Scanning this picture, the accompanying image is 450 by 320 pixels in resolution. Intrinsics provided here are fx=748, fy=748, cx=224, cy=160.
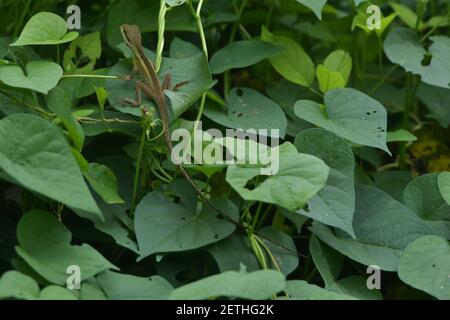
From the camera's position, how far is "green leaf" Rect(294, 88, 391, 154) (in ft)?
4.32

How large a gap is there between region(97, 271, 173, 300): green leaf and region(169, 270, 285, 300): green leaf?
0.09 m

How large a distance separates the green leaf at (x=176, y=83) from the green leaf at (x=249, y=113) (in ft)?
0.28

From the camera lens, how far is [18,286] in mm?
1018

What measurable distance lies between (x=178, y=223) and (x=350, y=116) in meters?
0.39

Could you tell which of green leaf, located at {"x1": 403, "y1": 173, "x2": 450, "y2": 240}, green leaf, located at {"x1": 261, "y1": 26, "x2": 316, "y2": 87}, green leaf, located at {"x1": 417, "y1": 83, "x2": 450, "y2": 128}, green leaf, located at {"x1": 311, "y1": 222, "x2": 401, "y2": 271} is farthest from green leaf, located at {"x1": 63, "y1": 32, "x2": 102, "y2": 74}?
green leaf, located at {"x1": 417, "y1": 83, "x2": 450, "y2": 128}

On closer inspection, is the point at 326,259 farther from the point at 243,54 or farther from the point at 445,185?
the point at 243,54

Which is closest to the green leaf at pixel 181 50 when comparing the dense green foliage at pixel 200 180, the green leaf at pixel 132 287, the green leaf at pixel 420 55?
the dense green foliage at pixel 200 180

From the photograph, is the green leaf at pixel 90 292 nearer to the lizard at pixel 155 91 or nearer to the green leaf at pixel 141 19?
the lizard at pixel 155 91

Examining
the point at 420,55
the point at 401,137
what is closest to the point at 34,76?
the point at 401,137

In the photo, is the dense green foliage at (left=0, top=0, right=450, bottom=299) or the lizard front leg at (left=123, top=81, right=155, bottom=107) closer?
the dense green foliage at (left=0, top=0, right=450, bottom=299)

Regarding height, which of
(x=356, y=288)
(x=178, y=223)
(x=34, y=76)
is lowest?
(x=356, y=288)

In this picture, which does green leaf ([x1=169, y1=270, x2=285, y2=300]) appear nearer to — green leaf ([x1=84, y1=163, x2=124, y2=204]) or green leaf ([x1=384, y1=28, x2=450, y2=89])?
green leaf ([x1=84, y1=163, x2=124, y2=204])

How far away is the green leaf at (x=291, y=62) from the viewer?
1.57 m
